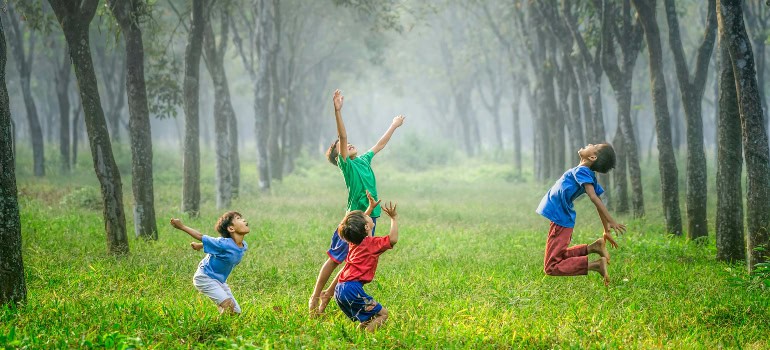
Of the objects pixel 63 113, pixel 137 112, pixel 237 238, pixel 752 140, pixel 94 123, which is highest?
Result: pixel 63 113

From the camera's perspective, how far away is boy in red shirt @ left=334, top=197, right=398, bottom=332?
19.6ft

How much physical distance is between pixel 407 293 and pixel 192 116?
8.97 m

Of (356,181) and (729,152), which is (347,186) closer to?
(356,181)

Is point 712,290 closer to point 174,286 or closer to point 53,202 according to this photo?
point 174,286

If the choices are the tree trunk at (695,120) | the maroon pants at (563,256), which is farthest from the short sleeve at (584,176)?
the tree trunk at (695,120)

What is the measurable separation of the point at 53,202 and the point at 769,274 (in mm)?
14853

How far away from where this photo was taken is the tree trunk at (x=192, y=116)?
14.3m

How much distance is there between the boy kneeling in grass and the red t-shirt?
3.52 feet

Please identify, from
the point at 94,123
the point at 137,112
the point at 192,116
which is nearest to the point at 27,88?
the point at 192,116

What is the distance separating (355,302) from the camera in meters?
5.98

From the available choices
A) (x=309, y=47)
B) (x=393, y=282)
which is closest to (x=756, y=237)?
(x=393, y=282)

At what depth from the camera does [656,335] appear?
6.03 meters

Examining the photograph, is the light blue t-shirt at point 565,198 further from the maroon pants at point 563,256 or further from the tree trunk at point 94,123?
the tree trunk at point 94,123

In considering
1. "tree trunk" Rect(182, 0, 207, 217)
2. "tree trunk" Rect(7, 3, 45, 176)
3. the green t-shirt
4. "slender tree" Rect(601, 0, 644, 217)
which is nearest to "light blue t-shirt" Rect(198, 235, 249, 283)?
the green t-shirt
